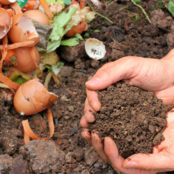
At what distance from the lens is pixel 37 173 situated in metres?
1.51

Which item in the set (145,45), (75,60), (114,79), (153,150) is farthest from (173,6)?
(153,150)

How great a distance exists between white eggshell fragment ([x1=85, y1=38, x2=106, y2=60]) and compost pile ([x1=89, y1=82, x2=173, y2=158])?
3.28 feet

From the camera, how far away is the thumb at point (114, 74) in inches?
57.8

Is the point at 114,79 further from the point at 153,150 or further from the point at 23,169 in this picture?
the point at 23,169

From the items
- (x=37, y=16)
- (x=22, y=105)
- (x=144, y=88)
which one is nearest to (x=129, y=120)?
(x=144, y=88)

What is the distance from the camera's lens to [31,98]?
6.19 ft

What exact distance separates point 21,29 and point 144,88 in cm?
130

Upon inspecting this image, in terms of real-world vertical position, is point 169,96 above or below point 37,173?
above

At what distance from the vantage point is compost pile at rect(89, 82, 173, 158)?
4.52 ft

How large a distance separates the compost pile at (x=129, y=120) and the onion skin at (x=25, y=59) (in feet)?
3.17

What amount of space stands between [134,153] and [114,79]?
1.80ft

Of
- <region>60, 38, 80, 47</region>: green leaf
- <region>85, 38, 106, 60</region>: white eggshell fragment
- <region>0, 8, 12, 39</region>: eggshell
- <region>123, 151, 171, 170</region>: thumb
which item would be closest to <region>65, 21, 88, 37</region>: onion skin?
<region>60, 38, 80, 47</region>: green leaf

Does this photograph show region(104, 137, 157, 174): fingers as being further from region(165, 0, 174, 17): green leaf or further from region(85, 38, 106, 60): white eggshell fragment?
region(165, 0, 174, 17): green leaf

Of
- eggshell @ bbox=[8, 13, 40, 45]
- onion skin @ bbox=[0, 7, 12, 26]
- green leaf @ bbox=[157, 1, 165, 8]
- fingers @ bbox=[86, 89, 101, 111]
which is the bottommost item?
fingers @ bbox=[86, 89, 101, 111]
